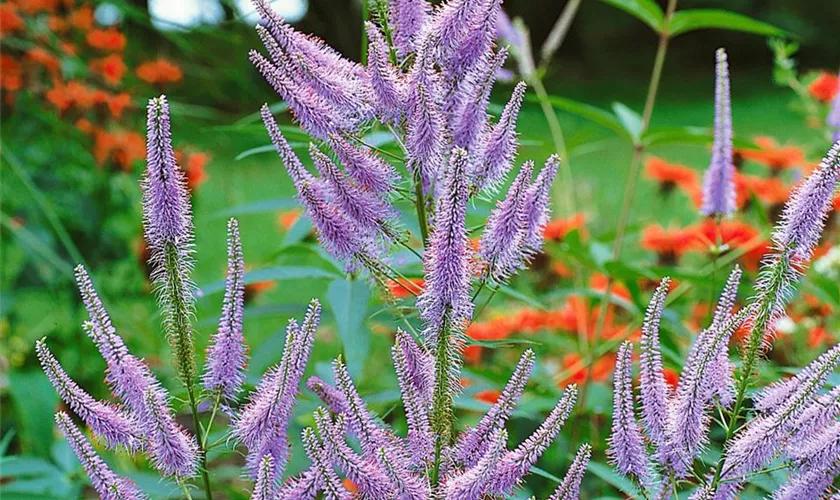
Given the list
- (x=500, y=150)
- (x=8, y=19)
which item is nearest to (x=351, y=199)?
(x=500, y=150)

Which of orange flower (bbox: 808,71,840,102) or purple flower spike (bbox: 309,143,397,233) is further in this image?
orange flower (bbox: 808,71,840,102)

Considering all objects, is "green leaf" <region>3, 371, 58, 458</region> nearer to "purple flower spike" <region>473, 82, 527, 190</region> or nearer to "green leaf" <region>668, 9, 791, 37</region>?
"purple flower spike" <region>473, 82, 527, 190</region>

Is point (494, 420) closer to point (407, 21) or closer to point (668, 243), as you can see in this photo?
point (407, 21)

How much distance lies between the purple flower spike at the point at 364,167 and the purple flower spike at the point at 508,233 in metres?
0.14

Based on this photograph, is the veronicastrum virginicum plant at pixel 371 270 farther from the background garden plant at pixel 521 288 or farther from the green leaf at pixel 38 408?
the green leaf at pixel 38 408

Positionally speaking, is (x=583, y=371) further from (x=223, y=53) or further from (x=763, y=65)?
(x=763, y=65)

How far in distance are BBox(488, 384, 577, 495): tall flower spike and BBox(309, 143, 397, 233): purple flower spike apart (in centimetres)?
33

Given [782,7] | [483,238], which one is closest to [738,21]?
[483,238]

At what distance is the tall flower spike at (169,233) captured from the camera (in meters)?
0.95

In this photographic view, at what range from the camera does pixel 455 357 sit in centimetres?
106

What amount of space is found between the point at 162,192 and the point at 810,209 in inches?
26.2

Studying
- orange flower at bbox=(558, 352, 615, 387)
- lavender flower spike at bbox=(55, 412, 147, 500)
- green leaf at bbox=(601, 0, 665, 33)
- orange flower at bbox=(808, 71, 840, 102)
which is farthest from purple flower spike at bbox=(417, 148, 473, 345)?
orange flower at bbox=(808, 71, 840, 102)

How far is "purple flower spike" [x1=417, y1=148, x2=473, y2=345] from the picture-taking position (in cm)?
94

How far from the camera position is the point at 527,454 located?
0.94 metres
